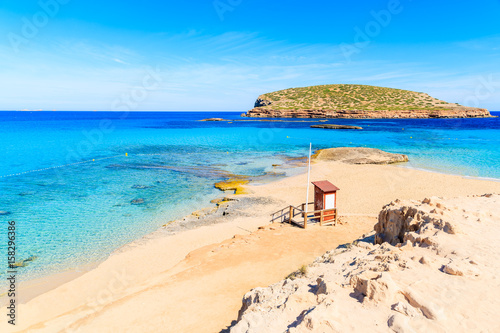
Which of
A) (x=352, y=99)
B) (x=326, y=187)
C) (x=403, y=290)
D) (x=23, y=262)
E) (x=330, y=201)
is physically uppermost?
(x=352, y=99)

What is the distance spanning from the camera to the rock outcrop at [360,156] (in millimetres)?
36625

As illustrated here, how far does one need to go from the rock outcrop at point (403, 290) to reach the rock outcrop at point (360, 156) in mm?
27624

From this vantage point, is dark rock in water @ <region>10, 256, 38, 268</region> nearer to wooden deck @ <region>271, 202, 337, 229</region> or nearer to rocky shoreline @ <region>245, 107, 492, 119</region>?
wooden deck @ <region>271, 202, 337, 229</region>

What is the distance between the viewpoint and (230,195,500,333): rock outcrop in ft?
18.0

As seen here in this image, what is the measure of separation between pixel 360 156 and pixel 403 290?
3354 centimetres

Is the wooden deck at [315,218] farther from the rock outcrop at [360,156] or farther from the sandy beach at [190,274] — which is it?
the rock outcrop at [360,156]

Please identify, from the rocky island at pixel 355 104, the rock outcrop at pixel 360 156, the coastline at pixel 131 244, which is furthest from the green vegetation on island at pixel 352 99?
the coastline at pixel 131 244

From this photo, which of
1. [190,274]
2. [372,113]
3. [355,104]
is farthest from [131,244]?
[355,104]

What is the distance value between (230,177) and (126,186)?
10296mm

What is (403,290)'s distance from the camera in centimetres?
614

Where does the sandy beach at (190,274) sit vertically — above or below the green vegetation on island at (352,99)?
below

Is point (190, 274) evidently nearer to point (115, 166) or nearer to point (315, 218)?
point (315, 218)

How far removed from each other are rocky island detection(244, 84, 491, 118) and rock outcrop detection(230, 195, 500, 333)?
118595 millimetres

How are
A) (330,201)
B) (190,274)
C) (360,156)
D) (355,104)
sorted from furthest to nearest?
(355,104) < (360,156) < (330,201) < (190,274)
